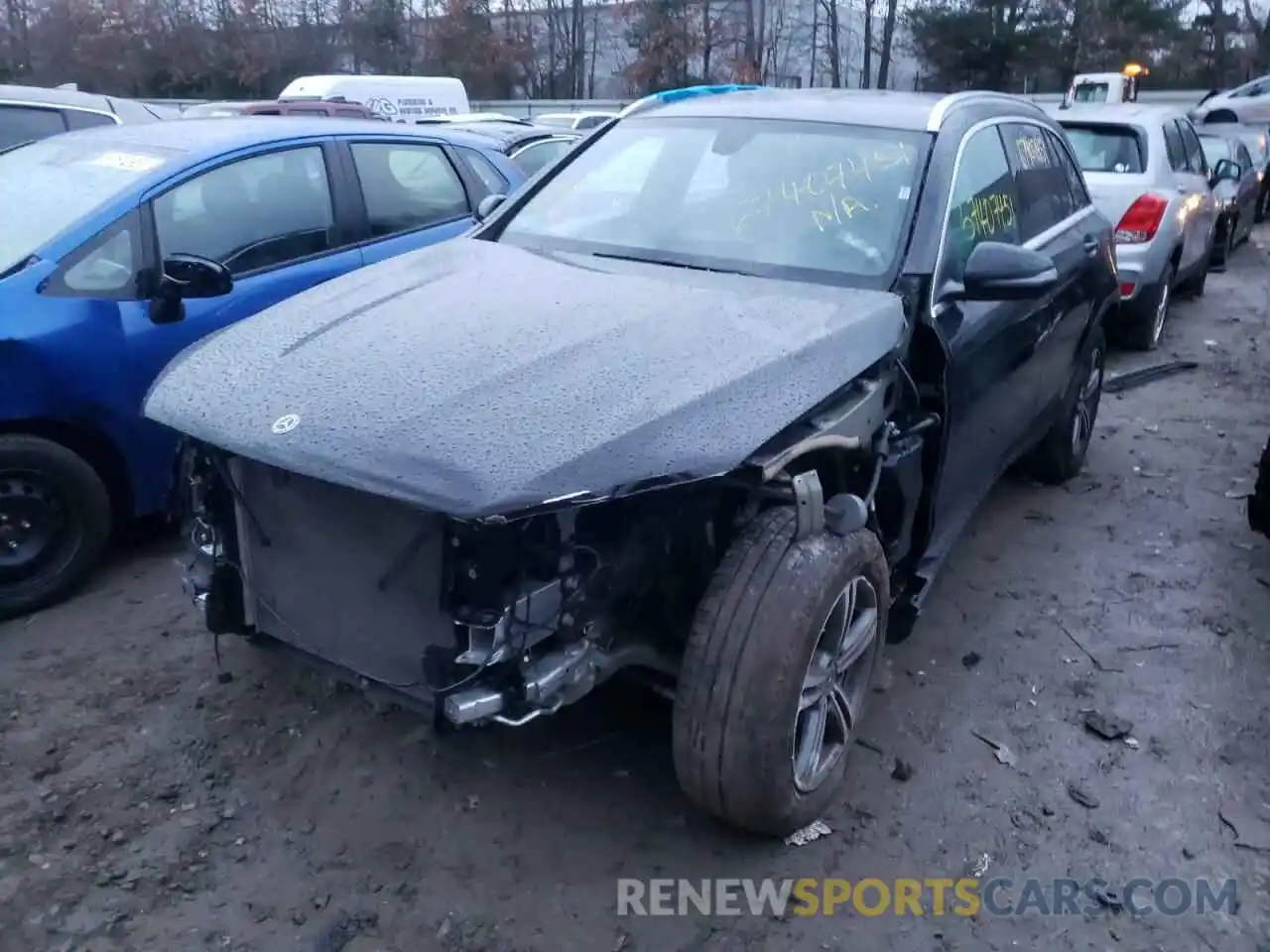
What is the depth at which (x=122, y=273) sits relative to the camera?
168 inches

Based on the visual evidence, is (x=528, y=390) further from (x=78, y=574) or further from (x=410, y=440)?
(x=78, y=574)

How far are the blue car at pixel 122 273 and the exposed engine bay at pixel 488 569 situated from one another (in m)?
1.18

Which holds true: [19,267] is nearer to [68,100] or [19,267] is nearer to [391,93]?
[68,100]

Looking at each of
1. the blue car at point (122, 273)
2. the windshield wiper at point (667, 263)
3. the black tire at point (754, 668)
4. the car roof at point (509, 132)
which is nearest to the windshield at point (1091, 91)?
the car roof at point (509, 132)

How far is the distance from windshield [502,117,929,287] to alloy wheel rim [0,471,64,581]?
6.27 ft

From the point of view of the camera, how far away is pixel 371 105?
20.5 metres

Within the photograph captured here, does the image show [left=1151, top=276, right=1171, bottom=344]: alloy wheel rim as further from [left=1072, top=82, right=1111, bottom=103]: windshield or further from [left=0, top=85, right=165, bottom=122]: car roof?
[left=1072, top=82, right=1111, bottom=103]: windshield

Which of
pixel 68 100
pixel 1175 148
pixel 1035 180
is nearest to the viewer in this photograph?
pixel 1035 180

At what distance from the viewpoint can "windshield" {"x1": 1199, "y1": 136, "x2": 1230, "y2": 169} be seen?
1236cm

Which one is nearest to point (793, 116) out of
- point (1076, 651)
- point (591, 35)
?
point (1076, 651)

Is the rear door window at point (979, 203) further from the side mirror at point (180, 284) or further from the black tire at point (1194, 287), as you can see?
the black tire at point (1194, 287)

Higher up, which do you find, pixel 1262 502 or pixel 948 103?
pixel 948 103

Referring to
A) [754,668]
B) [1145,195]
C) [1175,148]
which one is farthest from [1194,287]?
[754,668]

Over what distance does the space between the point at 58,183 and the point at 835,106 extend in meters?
3.18
